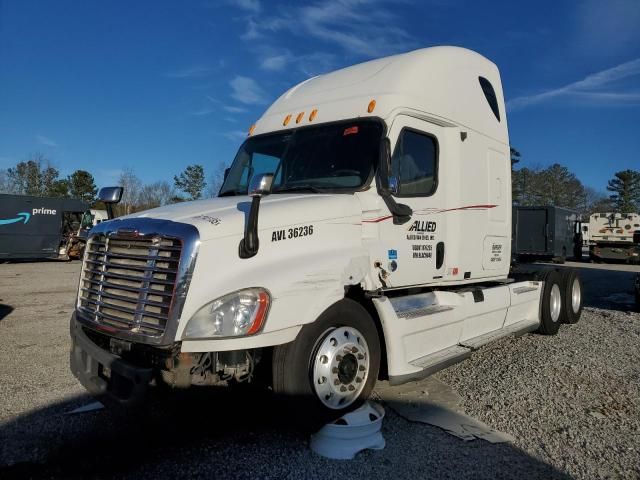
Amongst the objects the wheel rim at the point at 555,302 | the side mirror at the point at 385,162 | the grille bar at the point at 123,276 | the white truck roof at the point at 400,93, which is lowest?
the wheel rim at the point at 555,302

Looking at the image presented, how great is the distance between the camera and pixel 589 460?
137 inches

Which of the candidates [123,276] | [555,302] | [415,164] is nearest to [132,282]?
[123,276]

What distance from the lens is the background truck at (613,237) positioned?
28141mm

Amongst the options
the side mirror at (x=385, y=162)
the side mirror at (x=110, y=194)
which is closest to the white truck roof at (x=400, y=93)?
the side mirror at (x=385, y=162)

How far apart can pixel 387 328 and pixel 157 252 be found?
2.02 metres

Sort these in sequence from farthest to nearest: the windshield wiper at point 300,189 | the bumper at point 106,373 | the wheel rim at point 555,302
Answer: the wheel rim at point 555,302, the windshield wiper at point 300,189, the bumper at point 106,373

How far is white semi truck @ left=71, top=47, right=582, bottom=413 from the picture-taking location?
10.6 feet

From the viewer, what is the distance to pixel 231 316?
10.5ft

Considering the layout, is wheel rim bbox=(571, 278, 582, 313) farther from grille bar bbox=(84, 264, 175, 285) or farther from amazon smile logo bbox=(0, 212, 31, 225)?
amazon smile logo bbox=(0, 212, 31, 225)

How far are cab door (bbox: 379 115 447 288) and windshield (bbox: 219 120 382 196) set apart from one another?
280 mm

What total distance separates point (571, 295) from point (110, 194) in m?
7.35

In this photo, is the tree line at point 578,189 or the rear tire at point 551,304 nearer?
the rear tire at point 551,304

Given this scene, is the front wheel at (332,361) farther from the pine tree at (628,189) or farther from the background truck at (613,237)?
the pine tree at (628,189)

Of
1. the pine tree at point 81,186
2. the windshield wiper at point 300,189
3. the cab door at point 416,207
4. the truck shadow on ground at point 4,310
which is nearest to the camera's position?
the windshield wiper at point 300,189
